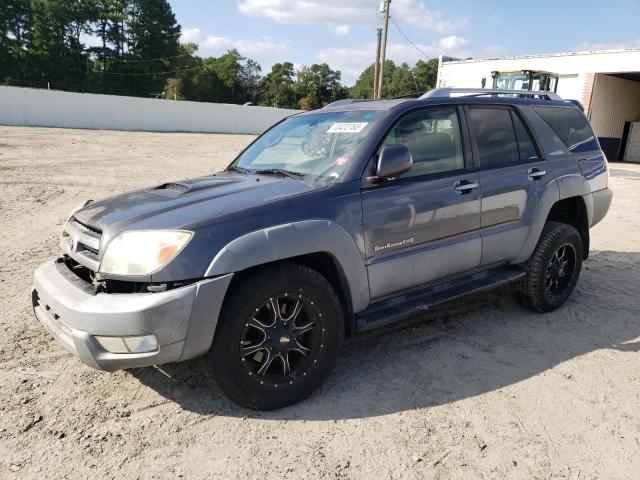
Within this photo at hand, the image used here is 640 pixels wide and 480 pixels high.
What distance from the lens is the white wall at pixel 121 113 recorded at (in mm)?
29422

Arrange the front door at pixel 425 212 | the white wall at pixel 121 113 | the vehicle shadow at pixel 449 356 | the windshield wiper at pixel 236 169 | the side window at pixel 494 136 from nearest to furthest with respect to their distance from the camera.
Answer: the vehicle shadow at pixel 449 356, the front door at pixel 425 212, the windshield wiper at pixel 236 169, the side window at pixel 494 136, the white wall at pixel 121 113

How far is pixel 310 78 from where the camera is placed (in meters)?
81.9

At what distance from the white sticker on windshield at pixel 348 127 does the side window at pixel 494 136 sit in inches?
39.5

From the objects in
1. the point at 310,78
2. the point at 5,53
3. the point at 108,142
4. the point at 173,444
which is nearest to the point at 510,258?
the point at 173,444

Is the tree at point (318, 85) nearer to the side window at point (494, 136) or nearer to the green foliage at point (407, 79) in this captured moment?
the green foliage at point (407, 79)

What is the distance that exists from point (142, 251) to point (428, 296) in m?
1.98

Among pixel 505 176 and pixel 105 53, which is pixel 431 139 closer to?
pixel 505 176

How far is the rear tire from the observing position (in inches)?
175

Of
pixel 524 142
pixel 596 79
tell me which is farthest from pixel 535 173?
pixel 596 79

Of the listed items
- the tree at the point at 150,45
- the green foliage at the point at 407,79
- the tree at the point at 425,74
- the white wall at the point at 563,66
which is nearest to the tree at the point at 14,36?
the tree at the point at 150,45

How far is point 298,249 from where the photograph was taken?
291 centimetres

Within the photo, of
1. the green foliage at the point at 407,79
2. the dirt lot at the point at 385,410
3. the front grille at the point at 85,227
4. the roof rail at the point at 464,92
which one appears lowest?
the dirt lot at the point at 385,410

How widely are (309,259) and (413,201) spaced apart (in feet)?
2.71

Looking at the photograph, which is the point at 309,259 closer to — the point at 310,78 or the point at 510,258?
the point at 510,258
